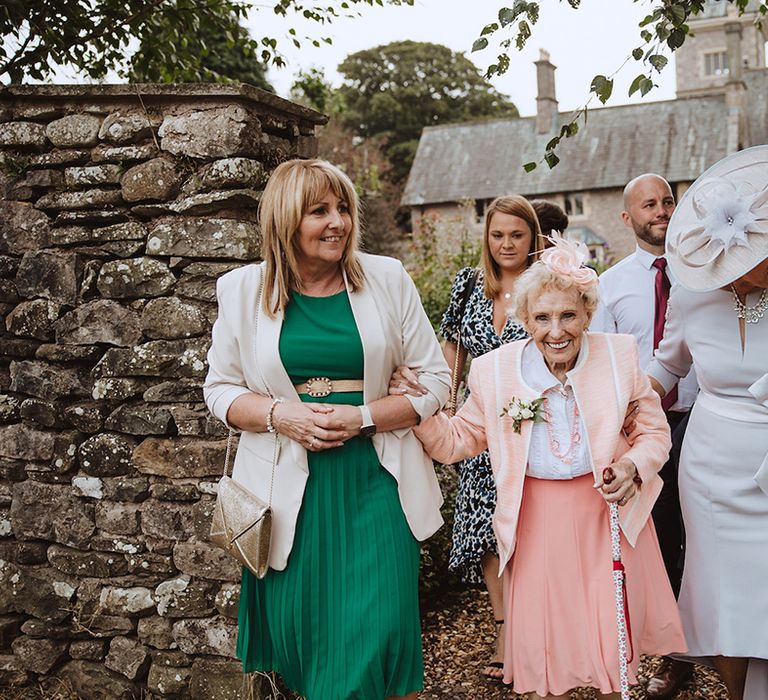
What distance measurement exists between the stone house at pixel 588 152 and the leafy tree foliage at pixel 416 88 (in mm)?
5736

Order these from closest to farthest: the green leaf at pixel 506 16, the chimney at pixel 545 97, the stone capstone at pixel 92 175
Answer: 1. the green leaf at pixel 506 16
2. the stone capstone at pixel 92 175
3. the chimney at pixel 545 97

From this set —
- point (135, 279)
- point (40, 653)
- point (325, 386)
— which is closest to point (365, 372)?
point (325, 386)

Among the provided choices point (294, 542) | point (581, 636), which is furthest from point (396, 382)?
point (581, 636)

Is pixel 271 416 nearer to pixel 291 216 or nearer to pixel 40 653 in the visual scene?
pixel 291 216

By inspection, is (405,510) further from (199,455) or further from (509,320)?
(509,320)

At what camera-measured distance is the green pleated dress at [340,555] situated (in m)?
3.13

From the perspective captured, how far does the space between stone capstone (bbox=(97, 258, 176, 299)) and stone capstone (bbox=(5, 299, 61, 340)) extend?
30 centimetres

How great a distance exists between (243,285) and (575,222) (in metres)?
39.4

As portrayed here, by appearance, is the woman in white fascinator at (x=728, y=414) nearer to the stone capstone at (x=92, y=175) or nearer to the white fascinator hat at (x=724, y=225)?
the white fascinator hat at (x=724, y=225)

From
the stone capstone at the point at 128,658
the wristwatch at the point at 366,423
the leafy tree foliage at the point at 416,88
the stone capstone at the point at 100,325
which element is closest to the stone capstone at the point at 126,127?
the stone capstone at the point at 100,325

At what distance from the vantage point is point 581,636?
3.29m

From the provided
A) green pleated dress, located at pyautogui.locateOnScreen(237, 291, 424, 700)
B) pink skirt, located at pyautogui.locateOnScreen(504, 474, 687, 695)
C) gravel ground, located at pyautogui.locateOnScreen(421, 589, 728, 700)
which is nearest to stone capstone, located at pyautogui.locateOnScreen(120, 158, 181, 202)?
green pleated dress, located at pyautogui.locateOnScreen(237, 291, 424, 700)

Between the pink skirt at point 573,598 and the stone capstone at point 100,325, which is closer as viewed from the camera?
the pink skirt at point 573,598

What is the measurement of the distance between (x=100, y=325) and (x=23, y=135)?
1.01 m
